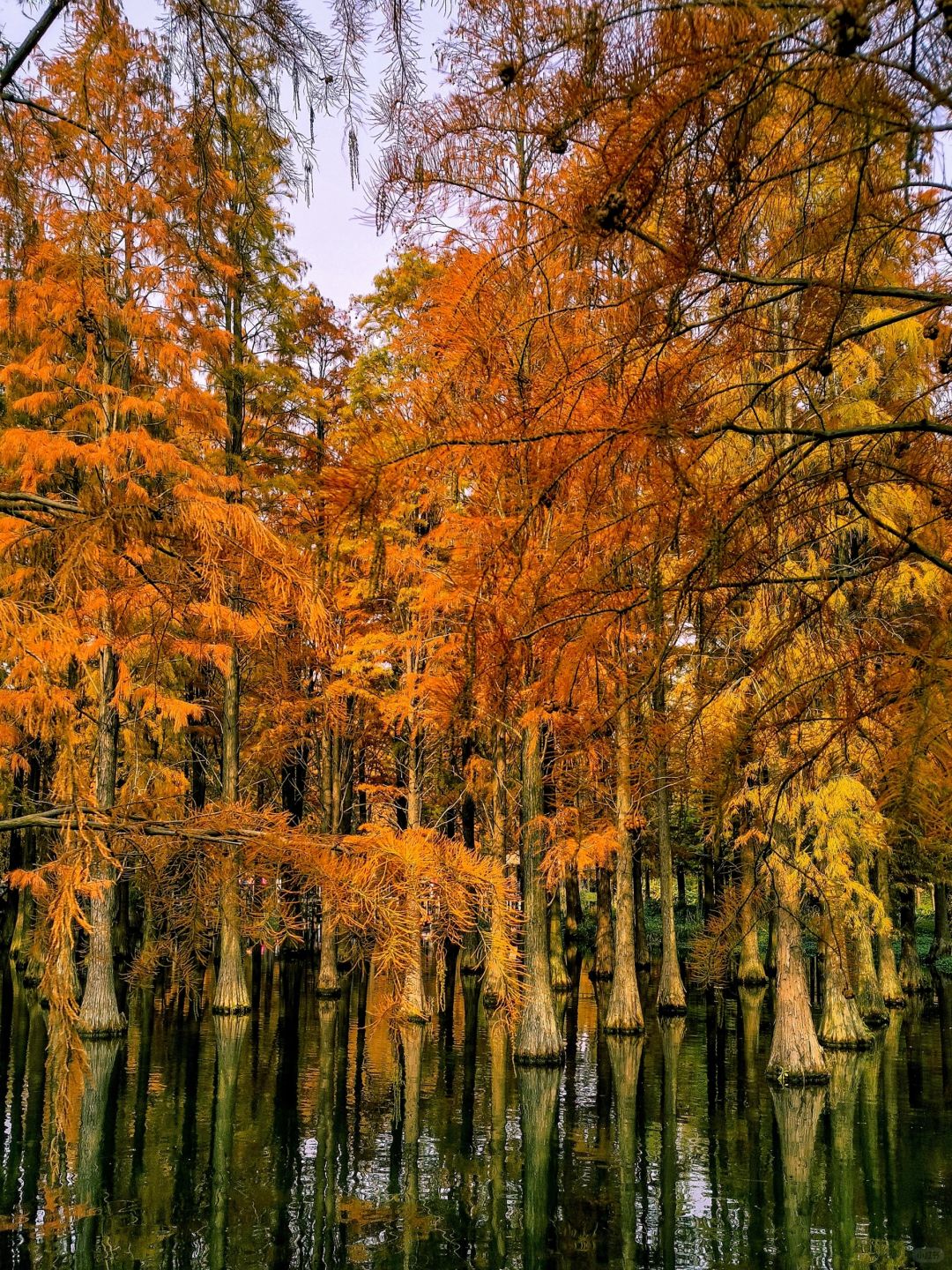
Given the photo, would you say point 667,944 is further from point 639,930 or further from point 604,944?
point 639,930

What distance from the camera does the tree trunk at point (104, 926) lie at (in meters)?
16.2

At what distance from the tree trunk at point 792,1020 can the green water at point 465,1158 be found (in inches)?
19.9

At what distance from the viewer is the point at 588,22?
2.97 m

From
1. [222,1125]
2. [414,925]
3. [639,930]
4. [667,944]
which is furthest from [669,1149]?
[639,930]

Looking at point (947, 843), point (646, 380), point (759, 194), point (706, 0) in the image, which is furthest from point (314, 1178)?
point (706, 0)

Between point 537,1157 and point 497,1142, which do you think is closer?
point 537,1157

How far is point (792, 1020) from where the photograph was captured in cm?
1460

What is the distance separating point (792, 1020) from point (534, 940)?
3.93 m

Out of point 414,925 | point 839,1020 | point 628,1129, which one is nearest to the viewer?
point 414,925

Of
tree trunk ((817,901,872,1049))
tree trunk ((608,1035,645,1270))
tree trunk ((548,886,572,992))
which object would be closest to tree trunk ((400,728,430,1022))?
tree trunk ((608,1035,645,1270))

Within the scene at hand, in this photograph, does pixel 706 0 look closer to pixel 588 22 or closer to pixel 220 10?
pixel 588 22

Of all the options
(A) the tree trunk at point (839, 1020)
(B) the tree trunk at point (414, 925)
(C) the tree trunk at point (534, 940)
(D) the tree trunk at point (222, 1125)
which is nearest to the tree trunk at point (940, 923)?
(A) the tree trunk at point (839, 1020)

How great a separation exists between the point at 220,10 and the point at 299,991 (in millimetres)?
25555

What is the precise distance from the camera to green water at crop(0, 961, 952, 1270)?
799cm
